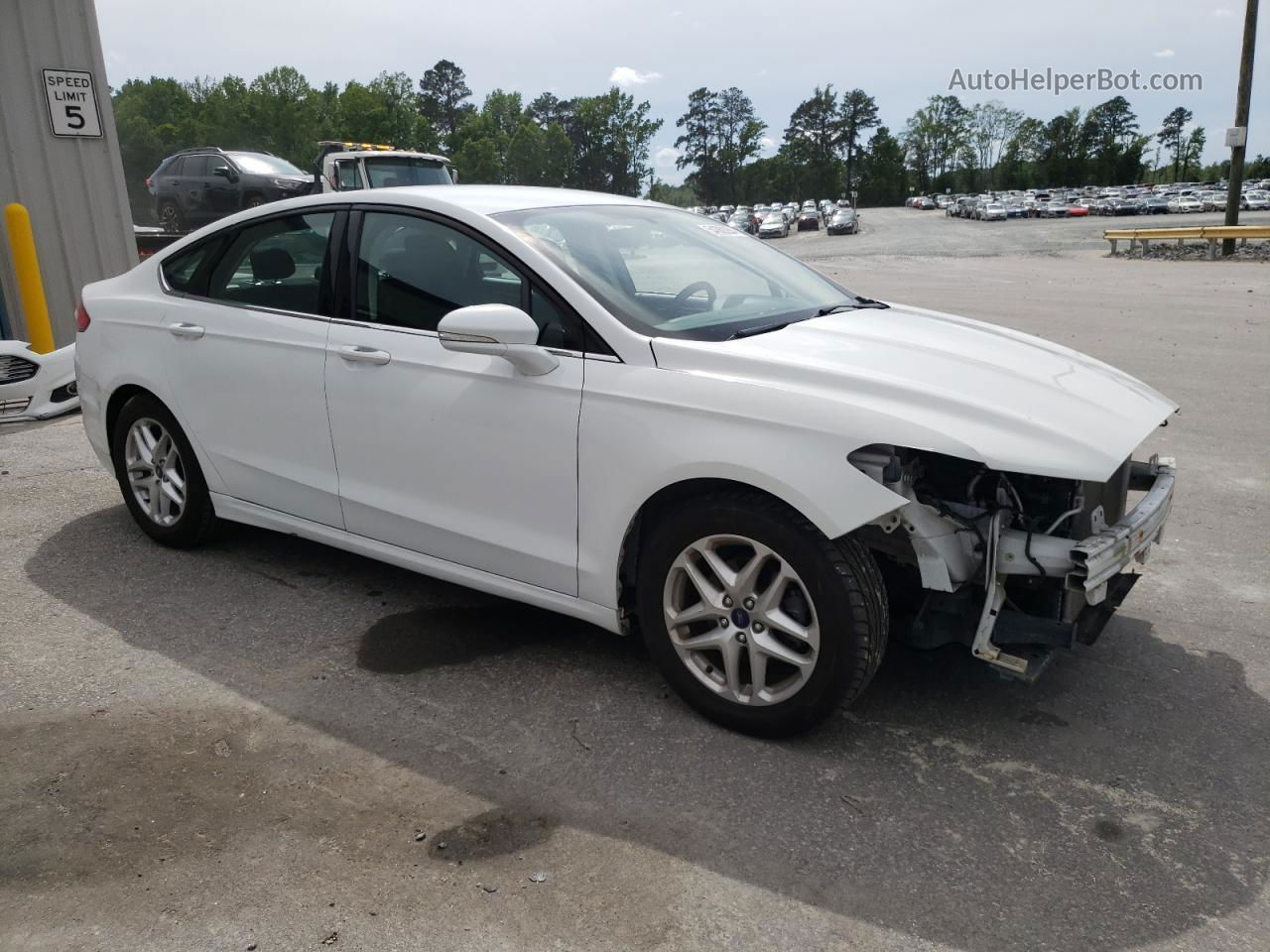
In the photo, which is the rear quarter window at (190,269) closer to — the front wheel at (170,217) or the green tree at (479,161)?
the front wheel at (170,217)

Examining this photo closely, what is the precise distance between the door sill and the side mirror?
0.76 meters

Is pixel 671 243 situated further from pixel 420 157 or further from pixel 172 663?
pixel 420 157

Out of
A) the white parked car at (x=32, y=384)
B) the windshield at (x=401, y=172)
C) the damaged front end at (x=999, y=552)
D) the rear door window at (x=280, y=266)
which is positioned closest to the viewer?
the damaged front end at (x=999, y=552)

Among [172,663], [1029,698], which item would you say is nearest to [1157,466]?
[1029,698]

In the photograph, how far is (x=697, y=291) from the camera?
3752 millimetres

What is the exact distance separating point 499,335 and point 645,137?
462ft

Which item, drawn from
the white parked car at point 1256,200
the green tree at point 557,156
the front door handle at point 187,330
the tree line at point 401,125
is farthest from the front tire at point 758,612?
the green tree at point 557,156

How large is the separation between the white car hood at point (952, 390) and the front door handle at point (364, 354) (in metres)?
1.10

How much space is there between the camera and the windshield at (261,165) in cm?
1872

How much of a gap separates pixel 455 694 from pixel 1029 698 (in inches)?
76.6

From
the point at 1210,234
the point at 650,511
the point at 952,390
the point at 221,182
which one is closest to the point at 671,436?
the point at 650,511

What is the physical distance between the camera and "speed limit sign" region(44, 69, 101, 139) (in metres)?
9.09

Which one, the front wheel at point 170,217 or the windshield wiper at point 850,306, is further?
the front wheel at point 170,217

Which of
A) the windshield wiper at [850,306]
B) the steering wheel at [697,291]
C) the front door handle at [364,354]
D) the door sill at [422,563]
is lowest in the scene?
the door sill at [422,563]
